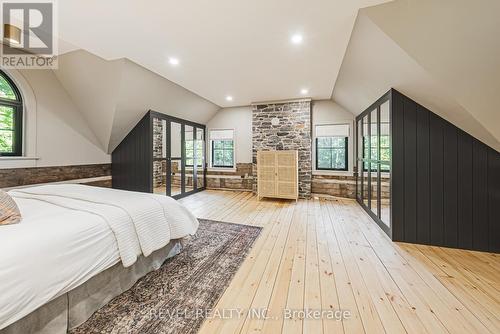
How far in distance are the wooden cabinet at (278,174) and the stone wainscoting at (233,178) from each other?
1.03m

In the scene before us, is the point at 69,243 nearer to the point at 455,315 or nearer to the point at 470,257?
the point at 455,315

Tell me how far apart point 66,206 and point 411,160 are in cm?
395

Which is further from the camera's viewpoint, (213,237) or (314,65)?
(314,65)

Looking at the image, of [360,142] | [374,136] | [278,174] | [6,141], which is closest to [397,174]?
[374,136]

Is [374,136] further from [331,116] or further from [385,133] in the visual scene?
[331,116]

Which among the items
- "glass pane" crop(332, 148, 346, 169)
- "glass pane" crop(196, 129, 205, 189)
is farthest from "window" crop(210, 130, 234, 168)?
"glass pane" crop(332, 148, 346, 169)

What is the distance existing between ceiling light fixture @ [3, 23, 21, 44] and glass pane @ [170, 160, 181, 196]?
128 inches

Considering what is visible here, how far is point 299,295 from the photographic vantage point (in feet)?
5.88

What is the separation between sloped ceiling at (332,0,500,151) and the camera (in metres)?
1.77

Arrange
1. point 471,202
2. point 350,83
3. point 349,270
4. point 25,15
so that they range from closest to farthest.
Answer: point 349,270
point 25,15
point 471,202
point 350,83

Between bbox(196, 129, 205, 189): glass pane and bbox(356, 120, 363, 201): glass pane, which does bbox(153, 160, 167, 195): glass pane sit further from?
bbox(356, 120, 363, 201): glass pane

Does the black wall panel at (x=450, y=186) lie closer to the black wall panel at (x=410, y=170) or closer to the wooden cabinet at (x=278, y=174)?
the black wall panel at (x=410, y=170)

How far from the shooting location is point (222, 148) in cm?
660

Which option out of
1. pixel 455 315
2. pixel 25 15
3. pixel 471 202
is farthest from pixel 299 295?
pixel 25 15
